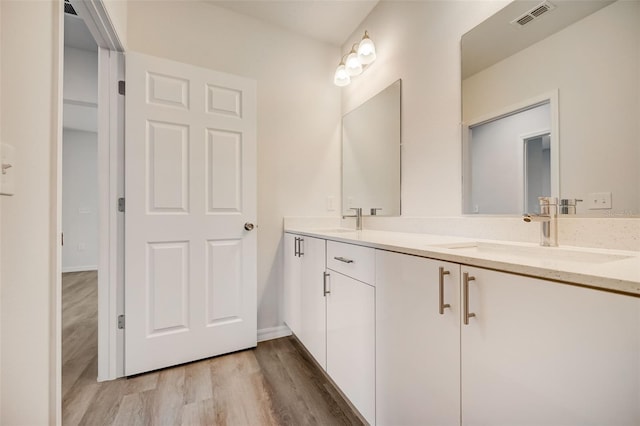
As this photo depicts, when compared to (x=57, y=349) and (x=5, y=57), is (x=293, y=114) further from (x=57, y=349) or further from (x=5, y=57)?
(x=57, y=349)

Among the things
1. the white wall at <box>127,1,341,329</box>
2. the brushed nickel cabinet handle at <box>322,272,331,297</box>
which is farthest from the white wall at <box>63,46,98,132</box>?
the brushed nickel cabinet handle at <box>322,272,331,297</box>

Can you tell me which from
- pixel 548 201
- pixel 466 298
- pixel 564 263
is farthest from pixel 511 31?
pixel 466 298

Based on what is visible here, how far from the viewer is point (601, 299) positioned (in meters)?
0.51

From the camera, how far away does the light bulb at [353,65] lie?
6.84 feet

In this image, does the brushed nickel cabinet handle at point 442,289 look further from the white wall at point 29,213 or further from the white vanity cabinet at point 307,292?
the white wall at point 29,213

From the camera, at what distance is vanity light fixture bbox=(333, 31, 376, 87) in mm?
1970

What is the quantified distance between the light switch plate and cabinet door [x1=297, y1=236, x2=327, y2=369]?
118cm

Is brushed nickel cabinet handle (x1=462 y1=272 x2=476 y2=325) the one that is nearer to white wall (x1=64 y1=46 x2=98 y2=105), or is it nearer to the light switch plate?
the light switch plate

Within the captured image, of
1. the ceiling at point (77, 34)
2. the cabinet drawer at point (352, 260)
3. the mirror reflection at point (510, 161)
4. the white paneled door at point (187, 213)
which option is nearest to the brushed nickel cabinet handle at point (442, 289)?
the cabinet drawer at point (352, 260)

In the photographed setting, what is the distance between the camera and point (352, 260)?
1.25 meters

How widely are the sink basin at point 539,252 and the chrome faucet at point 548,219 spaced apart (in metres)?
0.08

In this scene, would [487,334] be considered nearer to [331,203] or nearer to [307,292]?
[307,292]

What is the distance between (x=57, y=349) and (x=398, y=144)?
1850 mm

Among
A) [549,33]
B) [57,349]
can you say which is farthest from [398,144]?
[57,349]
